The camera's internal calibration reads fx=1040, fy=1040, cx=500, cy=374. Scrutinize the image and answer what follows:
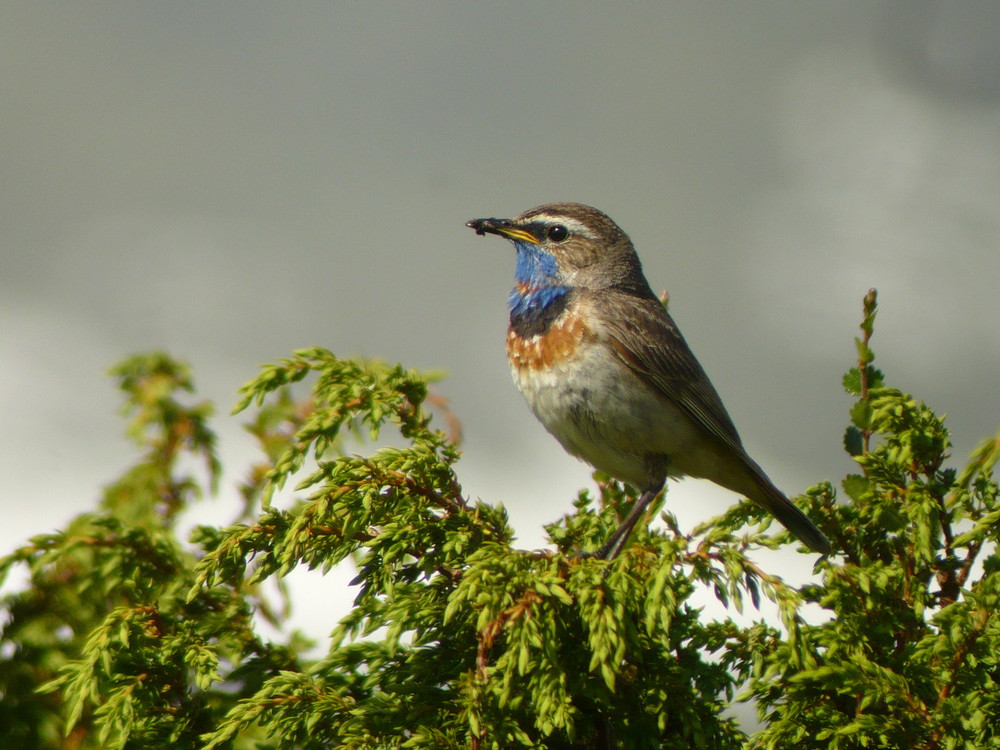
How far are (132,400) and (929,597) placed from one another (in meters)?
2.76

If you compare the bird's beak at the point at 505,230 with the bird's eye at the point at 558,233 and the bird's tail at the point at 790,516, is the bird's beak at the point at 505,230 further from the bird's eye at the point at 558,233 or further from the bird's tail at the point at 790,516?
the bird's tail at the point at 790,516

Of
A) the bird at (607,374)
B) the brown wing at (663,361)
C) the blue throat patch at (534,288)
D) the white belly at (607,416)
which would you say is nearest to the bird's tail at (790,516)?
the bird at (607,374)

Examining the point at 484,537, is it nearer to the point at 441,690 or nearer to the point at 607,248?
the point at 441,690

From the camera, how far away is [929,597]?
2.85 m

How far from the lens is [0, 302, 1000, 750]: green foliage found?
241cm

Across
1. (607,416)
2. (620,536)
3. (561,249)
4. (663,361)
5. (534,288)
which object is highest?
(561,249)

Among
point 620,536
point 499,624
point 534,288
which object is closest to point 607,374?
point 534,288

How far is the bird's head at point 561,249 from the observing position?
4.59m

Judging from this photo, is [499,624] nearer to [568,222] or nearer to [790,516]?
[790,516]

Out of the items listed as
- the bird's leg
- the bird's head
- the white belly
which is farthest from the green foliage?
the bird's head

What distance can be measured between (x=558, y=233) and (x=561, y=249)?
0.24 feet

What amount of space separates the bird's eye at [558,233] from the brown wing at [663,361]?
357mm

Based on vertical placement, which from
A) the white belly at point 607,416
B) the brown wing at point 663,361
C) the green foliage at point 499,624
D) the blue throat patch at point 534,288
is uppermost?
the blue throat patch at point 534,288

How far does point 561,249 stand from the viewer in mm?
4684
